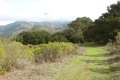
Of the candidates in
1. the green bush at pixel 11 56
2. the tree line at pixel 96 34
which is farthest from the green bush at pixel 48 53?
the tree line at pixel 96 34

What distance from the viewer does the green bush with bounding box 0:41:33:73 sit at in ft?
64.7

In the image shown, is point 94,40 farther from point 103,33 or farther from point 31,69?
point 31,69

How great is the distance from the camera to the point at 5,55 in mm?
20125

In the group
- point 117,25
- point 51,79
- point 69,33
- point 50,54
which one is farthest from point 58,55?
point 69,33

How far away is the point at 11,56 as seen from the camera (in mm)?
20391

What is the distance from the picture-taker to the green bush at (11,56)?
19734 mm

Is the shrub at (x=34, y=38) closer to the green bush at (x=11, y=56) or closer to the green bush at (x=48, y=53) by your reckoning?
the green bush at (x=48, y=53)

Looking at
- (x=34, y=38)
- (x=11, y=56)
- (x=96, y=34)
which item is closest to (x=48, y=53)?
(x=11, y=56)

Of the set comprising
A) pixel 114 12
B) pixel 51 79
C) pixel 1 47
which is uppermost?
pixel 114 12

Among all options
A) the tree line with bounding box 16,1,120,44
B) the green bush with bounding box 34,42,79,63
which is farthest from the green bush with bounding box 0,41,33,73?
the tree line with bounding box 16,1,120,44

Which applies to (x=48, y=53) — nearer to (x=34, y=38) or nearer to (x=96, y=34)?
(x=34, y=38)

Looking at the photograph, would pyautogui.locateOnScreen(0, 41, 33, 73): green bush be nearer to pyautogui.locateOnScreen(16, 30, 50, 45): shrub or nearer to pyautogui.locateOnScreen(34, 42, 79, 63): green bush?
pyautogui.locateOnScreen(34, 42, 79, 63): green bush

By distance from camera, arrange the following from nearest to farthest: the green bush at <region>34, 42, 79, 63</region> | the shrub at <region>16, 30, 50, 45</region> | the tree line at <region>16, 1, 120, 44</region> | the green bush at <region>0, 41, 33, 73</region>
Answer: the green bush at <region>0, 41, 33, 73</region>, the green bush at <region>34, 42, 79, 63</region>, the tree line at <region>16, 1, 120, 44</region>, the shrub at <region>16, 30, 50, 45</region>

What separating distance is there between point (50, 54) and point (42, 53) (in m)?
0.98
